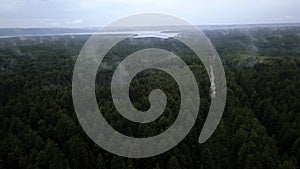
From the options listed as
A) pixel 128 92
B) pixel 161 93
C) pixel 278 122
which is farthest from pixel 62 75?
pixel 278 122

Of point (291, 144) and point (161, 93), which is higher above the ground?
A: point (161, 93)

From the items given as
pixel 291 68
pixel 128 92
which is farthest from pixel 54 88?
pixel 291 68

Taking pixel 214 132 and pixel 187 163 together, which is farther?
pixel 214 132

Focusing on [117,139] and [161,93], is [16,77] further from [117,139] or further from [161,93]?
[117,139]

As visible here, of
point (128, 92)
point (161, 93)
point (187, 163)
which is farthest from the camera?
point (128, 92)

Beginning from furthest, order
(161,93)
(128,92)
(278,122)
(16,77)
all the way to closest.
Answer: (16,77) < (128,92) < (161,93) < (278,122)

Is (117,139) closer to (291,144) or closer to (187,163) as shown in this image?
(187,163)

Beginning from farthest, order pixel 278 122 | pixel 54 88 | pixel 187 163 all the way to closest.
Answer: pixel 54 88 < pixel 278 122 < pixel 187 163

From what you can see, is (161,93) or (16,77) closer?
(161,93)

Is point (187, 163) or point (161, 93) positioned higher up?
point (161, 93)
